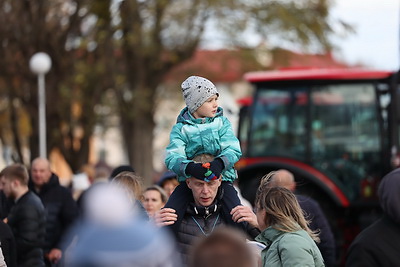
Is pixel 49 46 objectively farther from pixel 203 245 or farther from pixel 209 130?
pixel 203 245

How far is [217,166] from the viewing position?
5059 millimetres

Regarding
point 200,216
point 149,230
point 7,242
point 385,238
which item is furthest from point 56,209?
point 149,230

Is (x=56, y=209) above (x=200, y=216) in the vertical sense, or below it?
below

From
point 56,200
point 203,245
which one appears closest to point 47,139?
point 56,200

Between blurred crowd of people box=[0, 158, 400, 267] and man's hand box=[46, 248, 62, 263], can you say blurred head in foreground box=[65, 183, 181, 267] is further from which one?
man's hand box=[46, 248, 62, 263]

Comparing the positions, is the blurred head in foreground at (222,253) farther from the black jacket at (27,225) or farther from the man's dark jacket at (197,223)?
the black jacket at (27,225)

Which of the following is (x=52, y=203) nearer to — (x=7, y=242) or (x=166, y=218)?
(x=7, y=242)

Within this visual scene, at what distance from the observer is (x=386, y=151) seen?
1477cm

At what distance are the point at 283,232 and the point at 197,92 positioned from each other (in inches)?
37.9

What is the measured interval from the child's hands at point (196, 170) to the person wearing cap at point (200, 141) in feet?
0.21

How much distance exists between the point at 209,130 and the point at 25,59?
18890 mm

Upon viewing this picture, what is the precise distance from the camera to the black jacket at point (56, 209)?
1016 centimetres

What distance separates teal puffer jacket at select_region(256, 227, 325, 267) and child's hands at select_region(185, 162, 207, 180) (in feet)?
1.88

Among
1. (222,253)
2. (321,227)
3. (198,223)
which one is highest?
(222,253)
